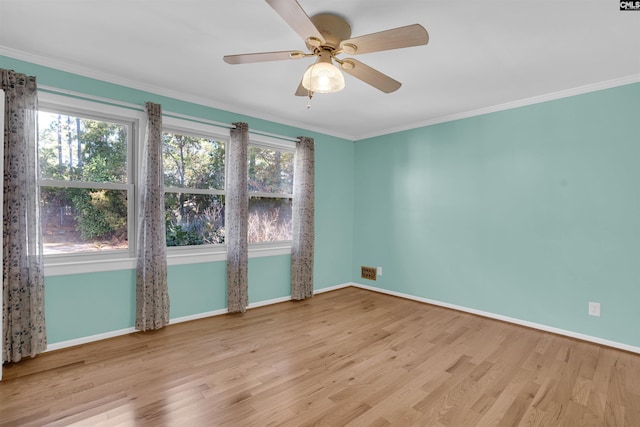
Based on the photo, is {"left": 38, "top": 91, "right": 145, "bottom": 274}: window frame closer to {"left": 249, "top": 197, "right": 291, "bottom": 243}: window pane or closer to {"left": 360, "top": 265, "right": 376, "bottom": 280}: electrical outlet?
{"left": 249, "top": 197, "right": 291, "bottom": 243}: window pane

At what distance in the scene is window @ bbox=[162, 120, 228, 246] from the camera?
352cm

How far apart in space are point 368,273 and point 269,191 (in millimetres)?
2090

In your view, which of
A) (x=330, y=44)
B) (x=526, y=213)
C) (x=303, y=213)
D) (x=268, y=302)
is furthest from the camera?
(x=303, y=213)

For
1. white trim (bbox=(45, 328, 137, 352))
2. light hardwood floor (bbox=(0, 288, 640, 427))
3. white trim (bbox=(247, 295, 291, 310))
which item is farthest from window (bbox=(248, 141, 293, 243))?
white trim (bbox=(45, 328, 137, 352))

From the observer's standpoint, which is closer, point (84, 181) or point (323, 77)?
point (323, 77)

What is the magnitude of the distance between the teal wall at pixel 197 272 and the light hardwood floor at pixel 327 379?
0.25m

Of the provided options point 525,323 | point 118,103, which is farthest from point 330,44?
point 525,323

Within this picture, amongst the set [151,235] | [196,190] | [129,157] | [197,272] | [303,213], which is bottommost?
[197,272]

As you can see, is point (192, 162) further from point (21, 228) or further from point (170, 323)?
point (170, 323)

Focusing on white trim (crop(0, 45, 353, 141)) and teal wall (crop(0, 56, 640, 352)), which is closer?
white trim (crop(0, 45, 353, 141))

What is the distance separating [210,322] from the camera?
3523 mm

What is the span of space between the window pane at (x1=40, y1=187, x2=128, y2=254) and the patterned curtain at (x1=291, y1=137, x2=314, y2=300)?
2.08 m

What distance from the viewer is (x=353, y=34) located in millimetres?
2236

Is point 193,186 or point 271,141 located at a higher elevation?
point 271,141
